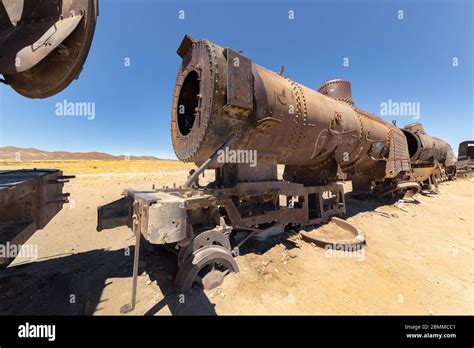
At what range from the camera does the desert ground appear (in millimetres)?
3365

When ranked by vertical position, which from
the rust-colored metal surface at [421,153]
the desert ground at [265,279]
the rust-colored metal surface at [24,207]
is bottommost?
the desert ground at [265,279]

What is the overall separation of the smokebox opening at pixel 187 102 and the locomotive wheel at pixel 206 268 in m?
2.68

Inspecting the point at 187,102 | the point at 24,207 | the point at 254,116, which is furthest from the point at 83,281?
the point at 254,116

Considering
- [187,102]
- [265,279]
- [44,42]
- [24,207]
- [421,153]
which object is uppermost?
[44,42]

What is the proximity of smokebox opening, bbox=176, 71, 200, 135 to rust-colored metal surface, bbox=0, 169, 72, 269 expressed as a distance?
2770mm

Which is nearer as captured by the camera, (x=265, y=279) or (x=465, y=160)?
(x=265, y=279)

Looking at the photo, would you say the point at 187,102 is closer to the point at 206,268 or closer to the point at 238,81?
the point at 238,81

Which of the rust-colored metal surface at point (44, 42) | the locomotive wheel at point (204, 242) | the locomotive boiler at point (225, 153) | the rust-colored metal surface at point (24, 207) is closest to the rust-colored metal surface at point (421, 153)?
the locomotive boiler at point (225, 153)

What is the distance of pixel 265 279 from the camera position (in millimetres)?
4078

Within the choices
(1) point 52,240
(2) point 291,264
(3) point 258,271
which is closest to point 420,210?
(2) point 291,264

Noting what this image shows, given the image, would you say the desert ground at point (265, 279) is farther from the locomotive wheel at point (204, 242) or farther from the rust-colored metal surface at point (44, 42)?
the rust-colored metal surface at point (44, 42)

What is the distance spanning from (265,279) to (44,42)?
5407mm

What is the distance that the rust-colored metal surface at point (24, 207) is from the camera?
297 centimetres

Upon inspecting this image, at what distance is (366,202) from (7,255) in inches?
522
